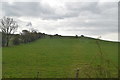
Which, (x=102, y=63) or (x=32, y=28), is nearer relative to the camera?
(x=102, y=63)

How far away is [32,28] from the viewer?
102312mm

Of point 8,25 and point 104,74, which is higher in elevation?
point 8,25

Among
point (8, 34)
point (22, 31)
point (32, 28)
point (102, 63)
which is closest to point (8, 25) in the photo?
point (8, 34)

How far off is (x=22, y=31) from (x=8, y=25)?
11.0 metres

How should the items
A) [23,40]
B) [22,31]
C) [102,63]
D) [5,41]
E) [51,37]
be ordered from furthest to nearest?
1. [51,37]
2. [22,31]
3. [23,40]
4. [5,41]
5. [102,63]

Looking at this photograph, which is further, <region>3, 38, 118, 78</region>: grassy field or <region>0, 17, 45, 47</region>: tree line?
<region>0, 17, 45, 47</region>: tree line

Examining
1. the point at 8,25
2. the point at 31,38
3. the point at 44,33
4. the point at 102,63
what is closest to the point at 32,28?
the point at 44,33

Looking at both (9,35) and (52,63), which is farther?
(9,35)

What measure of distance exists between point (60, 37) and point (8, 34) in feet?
82.3

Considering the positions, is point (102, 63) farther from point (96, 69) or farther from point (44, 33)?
point (44, 33)

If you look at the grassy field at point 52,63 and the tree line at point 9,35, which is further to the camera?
the tree line at point 9,35

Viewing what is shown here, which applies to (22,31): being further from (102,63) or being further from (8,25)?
(102,63)

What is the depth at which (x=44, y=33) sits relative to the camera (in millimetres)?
102688

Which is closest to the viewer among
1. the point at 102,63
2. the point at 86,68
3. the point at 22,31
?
the point at 86,68
